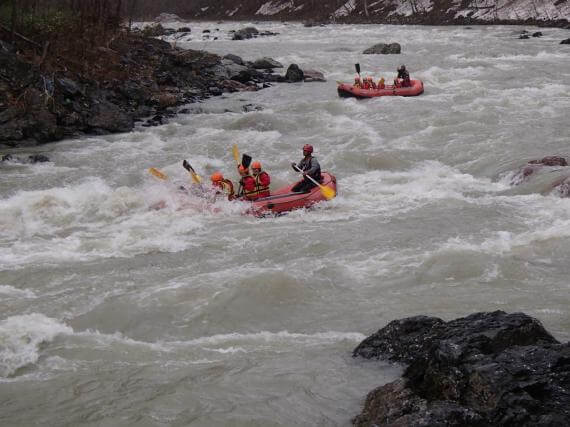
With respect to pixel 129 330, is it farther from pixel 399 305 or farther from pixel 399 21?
pixel 399 21

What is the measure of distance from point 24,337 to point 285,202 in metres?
5.03

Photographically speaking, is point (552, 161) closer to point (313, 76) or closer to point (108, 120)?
point (108, 120)

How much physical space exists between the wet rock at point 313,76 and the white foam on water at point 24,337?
55.9ft

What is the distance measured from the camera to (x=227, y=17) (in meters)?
65.7

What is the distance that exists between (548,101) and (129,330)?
13.6 meters

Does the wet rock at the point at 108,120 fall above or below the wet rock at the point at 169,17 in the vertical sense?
below

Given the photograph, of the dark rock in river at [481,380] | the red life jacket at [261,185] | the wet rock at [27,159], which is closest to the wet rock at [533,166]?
the red life jacket at [261,185]

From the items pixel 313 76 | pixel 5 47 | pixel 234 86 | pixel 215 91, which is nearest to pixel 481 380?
pixel 5 47

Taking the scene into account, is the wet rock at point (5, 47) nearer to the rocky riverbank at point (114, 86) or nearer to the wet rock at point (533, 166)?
the rocky riverbank at point (114, 86)

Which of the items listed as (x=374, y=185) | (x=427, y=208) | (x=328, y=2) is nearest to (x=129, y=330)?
(x=427, y=208)

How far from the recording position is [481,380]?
13.3 feet

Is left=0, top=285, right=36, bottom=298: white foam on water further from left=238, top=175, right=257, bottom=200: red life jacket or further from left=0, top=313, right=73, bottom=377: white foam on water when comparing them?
left=238, top=175, right=257, bottom=200: red life jacket

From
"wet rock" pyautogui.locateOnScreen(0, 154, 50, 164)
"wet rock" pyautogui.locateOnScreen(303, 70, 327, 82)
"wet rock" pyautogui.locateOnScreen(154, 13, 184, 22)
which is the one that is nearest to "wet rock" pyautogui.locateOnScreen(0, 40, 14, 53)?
"wet rock" pyautogui.locateOnScreen(0, 154, 50, 164)

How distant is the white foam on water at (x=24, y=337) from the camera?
5.84 metres
